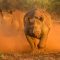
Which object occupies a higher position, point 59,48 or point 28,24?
point 28,24

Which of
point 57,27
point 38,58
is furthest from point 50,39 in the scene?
point 38,58

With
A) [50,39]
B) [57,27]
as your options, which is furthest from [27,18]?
[57,27]

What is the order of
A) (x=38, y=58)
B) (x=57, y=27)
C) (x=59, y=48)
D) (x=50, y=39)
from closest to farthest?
(x=38, y=58) → (x=59, y=48) → (x=50, y=39) → (x=57, y=27)

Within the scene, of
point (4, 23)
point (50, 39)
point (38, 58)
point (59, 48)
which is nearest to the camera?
point (38, 58)

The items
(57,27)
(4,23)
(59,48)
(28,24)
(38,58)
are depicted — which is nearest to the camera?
(38,58)

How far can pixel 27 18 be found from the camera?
5242 millimetres

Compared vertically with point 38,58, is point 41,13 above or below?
above

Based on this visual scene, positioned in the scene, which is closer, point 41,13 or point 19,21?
point 41,13

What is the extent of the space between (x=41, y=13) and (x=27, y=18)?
0.20 metres

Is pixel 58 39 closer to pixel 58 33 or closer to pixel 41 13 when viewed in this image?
pixel 58 33

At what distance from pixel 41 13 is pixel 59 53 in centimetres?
57

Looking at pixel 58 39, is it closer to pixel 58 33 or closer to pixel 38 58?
pixel 58 33

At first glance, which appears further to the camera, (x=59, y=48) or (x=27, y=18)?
(x=59, y=48)

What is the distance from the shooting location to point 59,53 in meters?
5.18
